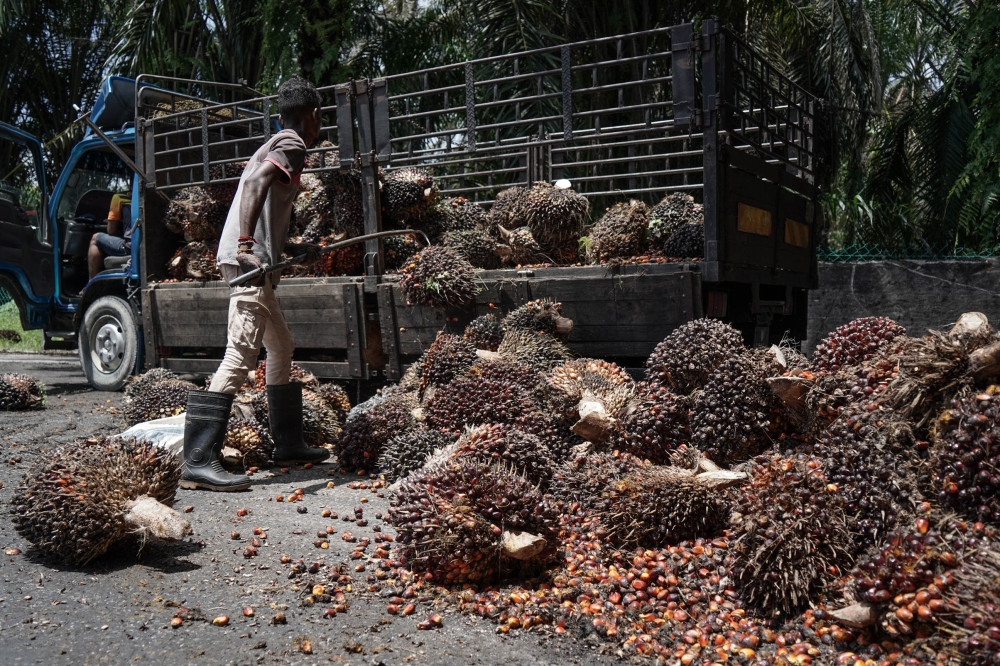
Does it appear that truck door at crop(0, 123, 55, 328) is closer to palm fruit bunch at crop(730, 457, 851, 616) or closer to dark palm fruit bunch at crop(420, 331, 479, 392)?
dark palm fruit bunch at crop(420, 331, 479, 392)

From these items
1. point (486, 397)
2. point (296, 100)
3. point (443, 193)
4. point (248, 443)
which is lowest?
point (248, 443)

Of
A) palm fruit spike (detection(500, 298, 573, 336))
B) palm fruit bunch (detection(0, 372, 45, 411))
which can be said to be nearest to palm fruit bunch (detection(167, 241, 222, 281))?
palm fruit bunch (detection(0, 372, 45, 411))

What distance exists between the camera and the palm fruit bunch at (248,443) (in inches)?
228

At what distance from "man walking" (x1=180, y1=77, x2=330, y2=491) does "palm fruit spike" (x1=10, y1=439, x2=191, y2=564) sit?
3.68 feet

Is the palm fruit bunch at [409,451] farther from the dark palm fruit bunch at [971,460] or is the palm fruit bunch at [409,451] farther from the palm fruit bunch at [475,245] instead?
the dark palm fruit bunch at [971,460]

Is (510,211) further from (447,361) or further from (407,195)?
(447,361)

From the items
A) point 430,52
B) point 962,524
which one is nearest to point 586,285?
point 962,524

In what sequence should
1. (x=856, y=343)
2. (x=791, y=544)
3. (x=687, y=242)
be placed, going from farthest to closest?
(x=687, y=242) → (x=856, y=343) → (x=791, y=544)

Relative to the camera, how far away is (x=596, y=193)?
25.9 ft

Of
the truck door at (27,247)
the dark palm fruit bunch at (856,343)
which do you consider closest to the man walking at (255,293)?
the dark palm fruit bunch at (856,343)

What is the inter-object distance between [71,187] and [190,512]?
801 cm

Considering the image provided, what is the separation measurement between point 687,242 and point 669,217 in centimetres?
60

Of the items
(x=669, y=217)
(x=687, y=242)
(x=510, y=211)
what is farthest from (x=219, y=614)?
(x=510, y=211)

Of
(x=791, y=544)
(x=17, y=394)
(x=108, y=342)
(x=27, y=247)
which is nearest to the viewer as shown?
(x=791, y=544)
